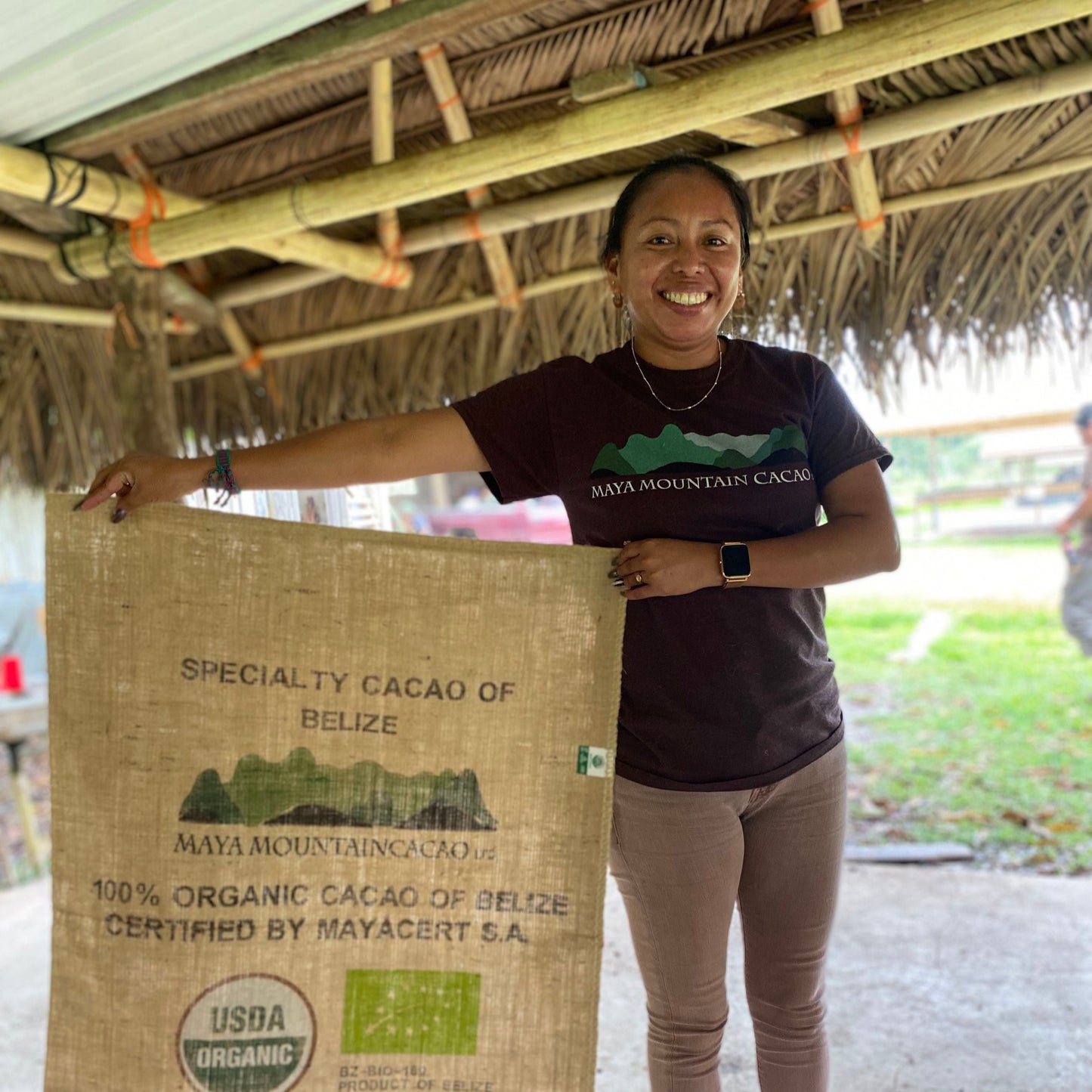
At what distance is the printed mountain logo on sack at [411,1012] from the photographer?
1.31m

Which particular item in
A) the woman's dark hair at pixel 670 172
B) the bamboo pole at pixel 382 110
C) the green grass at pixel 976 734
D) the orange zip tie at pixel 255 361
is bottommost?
the green grass at pixel 976 734

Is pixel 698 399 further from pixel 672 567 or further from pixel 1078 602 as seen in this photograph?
pixel 1078 602

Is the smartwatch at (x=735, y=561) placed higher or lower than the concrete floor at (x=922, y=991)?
higher

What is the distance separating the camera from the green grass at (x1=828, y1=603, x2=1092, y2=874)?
16.0 ft

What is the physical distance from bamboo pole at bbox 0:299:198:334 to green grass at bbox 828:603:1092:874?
4118mm

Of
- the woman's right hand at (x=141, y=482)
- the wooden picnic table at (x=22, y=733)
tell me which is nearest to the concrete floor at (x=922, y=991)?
the wooden picnic table at (x=22, y=733)

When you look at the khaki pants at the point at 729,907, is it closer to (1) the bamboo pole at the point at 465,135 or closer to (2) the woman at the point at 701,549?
(2) the woman at the point at 701,549

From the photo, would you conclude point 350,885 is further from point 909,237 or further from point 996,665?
point 996,665

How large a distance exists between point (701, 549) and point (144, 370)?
2.11 metres

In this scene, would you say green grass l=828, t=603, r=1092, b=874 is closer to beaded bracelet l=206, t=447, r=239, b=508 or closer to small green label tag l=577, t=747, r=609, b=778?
small green label tag l=577, t=747, r=609, b=778

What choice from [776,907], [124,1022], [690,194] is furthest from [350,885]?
[690,194]

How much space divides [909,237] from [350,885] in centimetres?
210

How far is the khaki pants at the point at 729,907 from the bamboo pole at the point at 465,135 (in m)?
1.55

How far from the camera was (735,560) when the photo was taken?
4.24 feet
